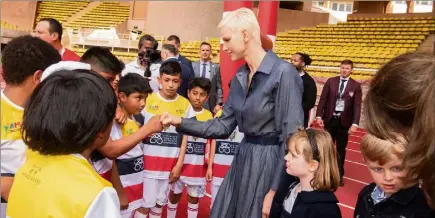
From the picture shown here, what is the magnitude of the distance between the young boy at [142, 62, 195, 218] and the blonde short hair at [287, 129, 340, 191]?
5.52 ft

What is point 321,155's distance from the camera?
2287 millimetres

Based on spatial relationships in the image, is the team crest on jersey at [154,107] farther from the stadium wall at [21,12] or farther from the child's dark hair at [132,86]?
the stadium wall at [21,12]

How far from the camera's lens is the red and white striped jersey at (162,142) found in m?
3.77

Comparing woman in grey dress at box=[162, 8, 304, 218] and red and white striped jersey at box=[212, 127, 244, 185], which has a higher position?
woman in grey dress at box=[162, 8, 304, 218]

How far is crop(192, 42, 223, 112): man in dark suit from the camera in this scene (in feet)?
20.3

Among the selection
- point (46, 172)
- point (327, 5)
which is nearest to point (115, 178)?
point (46, 172)

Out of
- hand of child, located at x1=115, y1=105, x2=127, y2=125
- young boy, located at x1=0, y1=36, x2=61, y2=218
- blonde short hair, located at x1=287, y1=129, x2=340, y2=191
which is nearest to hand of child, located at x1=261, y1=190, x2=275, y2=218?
blonde short hair, located at x1=287, y1=129, x2=340, y2=191

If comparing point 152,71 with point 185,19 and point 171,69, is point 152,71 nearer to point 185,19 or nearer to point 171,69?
point 171,69

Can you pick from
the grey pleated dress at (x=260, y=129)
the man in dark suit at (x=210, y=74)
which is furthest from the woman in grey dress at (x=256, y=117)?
the man in dark suit at (x=210, y=74)

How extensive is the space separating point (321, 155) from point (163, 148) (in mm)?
1811

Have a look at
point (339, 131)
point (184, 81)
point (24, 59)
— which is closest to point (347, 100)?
point (339, 131)

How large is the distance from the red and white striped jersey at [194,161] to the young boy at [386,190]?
219 centimetres

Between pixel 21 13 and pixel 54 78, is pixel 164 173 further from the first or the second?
pixel 21 13

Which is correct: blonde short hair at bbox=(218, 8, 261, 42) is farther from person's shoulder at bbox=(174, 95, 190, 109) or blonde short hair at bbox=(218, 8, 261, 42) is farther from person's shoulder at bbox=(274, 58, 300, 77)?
person's shoulder at bbox=(174, 95, 190, 109)
